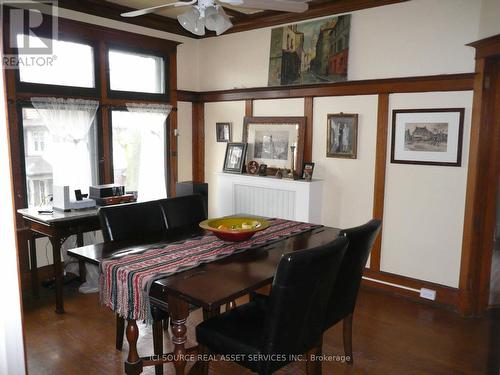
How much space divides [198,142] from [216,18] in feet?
9.66

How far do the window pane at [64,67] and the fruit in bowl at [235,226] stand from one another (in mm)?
2304

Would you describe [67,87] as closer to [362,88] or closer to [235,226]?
[235,226]

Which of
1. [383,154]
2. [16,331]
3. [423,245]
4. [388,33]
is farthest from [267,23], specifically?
[16,331]

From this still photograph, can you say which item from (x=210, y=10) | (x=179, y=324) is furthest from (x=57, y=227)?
(x=210, y=10)

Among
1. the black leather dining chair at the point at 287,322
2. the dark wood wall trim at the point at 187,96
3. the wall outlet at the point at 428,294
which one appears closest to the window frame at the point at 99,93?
the dark wood wall trim at the point at 187,96

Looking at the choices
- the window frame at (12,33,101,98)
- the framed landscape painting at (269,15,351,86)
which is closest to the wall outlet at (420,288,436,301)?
the framed landscape painting at (269,15,351,86)

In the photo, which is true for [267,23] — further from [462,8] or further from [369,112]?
[462,8]

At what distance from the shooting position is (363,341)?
2900mm

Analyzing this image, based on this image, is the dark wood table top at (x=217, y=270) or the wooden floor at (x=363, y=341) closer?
the dark wood table top at (x=217, y=270)

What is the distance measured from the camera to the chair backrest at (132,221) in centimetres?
260

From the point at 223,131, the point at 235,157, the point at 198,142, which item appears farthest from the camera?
the point at 198,142

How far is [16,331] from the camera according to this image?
0.95m

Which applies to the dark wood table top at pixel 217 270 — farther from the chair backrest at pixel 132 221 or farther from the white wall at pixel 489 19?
the white wall at pixel 489 19

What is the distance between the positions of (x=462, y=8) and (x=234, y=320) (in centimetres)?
298
